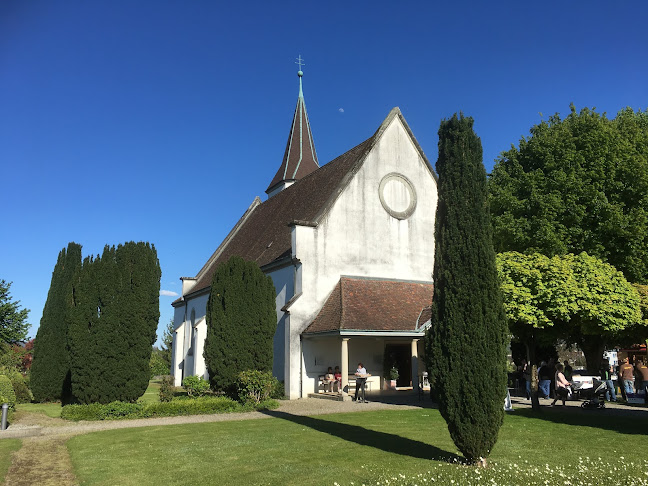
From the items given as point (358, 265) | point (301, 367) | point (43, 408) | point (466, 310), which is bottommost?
point (43, 408)

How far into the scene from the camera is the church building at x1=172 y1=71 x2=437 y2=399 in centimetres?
2228

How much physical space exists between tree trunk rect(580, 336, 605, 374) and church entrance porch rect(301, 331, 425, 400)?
7592 mm

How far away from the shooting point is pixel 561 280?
19.1 m

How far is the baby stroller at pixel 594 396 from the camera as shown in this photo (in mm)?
16531

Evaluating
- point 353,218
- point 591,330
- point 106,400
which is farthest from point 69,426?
point 591,330

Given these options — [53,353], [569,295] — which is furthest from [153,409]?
[569,295]

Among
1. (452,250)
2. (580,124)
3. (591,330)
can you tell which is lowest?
(591,330)

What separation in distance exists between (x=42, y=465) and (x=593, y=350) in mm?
22445

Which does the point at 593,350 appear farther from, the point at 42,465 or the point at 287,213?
the point at 42,465

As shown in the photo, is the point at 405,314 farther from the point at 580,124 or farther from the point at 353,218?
the point at 580,124

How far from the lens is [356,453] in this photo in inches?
395

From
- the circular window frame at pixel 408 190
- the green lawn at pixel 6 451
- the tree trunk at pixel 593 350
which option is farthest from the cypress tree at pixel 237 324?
the tree trunk at pixel 593 350

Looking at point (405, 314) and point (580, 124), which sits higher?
point (580, 124)

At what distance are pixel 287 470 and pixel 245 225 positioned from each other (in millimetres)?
29222
